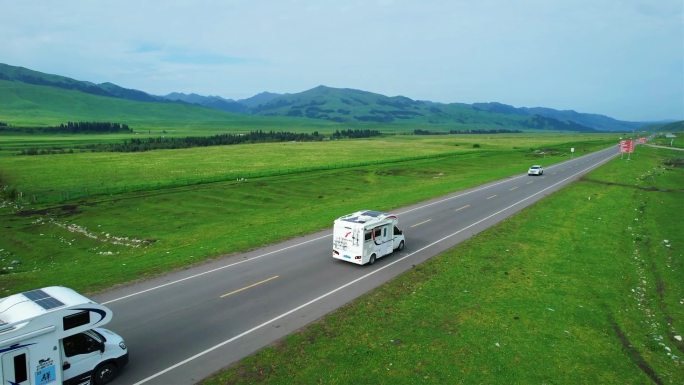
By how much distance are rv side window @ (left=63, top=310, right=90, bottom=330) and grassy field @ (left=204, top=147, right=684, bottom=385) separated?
15.3ft

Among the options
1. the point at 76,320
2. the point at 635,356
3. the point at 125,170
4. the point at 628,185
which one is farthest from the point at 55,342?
the point at 125,170

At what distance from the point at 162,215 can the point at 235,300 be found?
28846 millimetres

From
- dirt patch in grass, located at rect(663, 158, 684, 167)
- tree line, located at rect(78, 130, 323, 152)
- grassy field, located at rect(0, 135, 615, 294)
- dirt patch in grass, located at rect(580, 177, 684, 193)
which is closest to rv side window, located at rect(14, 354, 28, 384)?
grassy field, located at rect(0, 135, 615, 294)

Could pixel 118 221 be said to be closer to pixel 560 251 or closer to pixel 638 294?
pixel 560 251

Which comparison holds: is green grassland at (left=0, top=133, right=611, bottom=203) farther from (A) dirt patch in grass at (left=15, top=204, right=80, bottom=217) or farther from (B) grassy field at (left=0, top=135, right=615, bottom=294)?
(A) dirt patch in grass at (left=15, top=204, right=80, bottom=217)

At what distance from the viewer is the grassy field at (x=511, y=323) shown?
14984mm

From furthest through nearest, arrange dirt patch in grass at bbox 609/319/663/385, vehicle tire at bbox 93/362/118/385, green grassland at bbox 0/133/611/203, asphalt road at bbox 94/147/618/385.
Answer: green grassland at bbox 0/133/611/203
asphalt road at bbox 94/147/618/385
dirt patch in grass at bbox 609/319/663/385
vehicle tire at bbox 93/362/118/385

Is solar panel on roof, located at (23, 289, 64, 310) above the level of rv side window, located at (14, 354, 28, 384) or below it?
above

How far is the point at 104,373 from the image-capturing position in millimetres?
13758

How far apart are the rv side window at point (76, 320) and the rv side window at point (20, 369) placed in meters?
1.24

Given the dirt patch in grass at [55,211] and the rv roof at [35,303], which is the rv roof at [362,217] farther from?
the dirt patch in grass at [55,211]

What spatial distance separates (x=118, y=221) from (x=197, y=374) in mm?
33641

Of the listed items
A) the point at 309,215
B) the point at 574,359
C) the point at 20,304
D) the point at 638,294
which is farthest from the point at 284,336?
the point at 309,215

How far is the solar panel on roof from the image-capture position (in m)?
12.5
